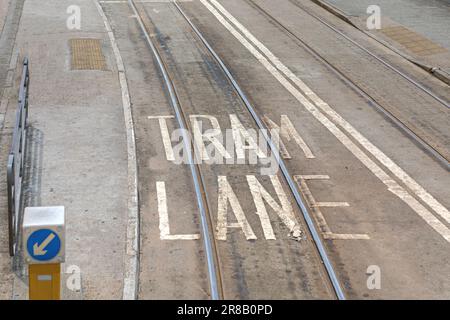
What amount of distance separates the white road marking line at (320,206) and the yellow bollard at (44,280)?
4834 millimetres

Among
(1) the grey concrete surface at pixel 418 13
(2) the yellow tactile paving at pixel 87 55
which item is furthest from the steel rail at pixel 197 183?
(1) the grey concrete surface at pixel 418 13

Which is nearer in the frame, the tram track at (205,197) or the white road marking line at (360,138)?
the tram track at (205,197)

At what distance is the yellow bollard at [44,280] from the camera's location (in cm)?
810

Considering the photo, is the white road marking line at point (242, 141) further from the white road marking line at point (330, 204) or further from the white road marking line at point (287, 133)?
the white road marking line at point (330, 204)

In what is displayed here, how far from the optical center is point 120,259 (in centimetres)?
1112

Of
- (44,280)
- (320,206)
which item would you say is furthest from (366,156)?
(44,280)

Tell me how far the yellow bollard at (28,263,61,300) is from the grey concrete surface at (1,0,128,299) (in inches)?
77.4

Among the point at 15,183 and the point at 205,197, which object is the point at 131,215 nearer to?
the point at 205,197

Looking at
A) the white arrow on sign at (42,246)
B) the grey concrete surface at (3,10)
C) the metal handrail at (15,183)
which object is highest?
the grey concrete surface at (3,10)

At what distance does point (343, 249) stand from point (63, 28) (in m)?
13.0

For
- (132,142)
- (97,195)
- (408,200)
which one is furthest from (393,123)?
(97,195)

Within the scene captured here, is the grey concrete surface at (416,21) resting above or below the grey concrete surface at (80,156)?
above

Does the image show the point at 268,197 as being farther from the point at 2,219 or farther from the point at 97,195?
the point at 2,219

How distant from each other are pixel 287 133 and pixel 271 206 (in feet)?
10.6
